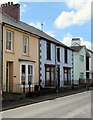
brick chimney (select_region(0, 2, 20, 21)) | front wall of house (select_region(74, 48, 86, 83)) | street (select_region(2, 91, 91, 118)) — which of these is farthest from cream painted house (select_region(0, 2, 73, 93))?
front wall of house (select_region(74, 48, 86, 83))

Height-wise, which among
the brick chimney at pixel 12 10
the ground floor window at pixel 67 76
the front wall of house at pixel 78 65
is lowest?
the ground floor window at pixel 67 76

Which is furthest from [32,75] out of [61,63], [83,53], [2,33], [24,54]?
[83,53]

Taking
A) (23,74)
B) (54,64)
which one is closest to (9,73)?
(23,74)

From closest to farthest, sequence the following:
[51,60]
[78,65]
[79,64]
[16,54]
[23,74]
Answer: [16,54] < [23,74] < [51,60] < [78,65] < [79,64]

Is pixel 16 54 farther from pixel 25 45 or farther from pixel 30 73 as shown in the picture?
pixel 30 73

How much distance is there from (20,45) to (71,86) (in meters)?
A: 11.5

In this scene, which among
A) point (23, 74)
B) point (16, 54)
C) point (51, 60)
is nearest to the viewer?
point (16, 54)

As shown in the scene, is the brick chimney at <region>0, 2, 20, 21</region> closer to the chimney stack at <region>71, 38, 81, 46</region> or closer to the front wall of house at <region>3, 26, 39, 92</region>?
the front wall of house at <region>3, 26, 39, 92</region>

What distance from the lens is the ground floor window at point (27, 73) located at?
20134 millimetres

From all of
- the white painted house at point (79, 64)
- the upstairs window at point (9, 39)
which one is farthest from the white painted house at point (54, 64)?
the upstairs window at point (9, 39)

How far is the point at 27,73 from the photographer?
2061 cm

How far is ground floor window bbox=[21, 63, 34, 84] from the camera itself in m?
20.1

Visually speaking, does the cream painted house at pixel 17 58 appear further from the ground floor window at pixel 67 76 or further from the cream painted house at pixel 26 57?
the ground floor window at pixel 67 76

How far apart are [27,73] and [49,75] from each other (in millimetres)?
5555
